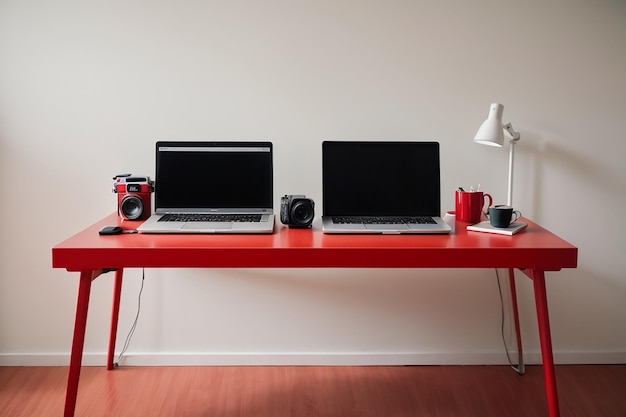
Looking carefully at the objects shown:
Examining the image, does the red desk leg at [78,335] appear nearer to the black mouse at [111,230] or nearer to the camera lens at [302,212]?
the black mouse at [111,230]

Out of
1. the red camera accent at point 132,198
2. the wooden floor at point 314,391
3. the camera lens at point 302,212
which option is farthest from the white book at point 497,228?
the red camera accent at point 132,198

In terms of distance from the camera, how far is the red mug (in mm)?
2373

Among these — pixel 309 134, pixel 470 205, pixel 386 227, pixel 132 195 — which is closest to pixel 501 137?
pixel 470 205

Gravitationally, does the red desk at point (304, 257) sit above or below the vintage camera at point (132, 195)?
below

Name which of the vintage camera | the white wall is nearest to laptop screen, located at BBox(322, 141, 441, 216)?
the white wall

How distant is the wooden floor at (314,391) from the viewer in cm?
239

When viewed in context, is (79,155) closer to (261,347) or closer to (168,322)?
(168,322)

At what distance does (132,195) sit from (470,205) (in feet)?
4.34

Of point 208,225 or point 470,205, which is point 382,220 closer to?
point 470,205

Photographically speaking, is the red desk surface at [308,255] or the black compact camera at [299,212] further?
the black compact camera at [299,212]

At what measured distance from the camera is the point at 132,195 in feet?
7.72

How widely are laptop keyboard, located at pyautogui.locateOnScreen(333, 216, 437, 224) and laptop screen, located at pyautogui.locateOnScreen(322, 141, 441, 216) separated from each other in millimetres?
23

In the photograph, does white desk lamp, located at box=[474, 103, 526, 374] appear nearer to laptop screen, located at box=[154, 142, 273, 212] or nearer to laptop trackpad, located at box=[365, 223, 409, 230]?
laptop trackpad, located at box=[365, 223, 409, 230]

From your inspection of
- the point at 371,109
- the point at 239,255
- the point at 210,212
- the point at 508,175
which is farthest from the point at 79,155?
the point at 508,175
